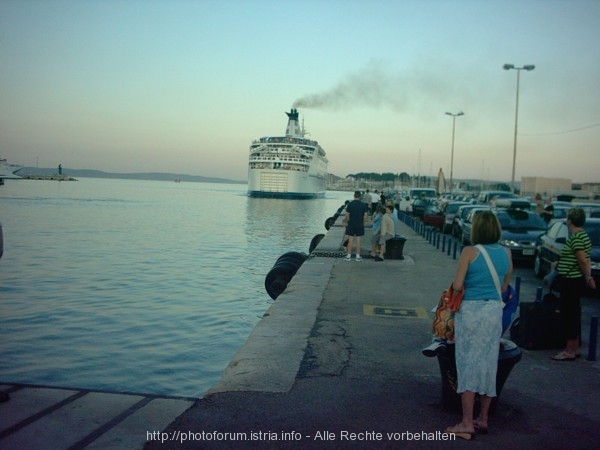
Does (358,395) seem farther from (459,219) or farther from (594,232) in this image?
(459,219)

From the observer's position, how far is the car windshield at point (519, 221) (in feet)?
56.8

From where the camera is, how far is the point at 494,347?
4312 millimetres

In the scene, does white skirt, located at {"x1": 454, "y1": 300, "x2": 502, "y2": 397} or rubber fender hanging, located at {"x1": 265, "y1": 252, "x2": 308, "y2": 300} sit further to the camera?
rubber fender hanging, located at {"x1": 265, "y1": 252, "x2": 308, "y2": 300}

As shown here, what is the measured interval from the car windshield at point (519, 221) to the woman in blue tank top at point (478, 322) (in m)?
13.5

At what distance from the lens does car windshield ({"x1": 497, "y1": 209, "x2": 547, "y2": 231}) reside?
56.8 ft

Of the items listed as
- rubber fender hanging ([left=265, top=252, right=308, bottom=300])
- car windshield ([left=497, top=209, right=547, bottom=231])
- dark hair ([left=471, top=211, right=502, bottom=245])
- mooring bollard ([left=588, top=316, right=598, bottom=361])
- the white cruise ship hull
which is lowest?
rubber fender hanging ([left=265, top=252, right=308, bottom=300])

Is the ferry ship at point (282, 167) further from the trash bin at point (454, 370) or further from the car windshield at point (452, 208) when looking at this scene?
the trash bin at point (454, 370)

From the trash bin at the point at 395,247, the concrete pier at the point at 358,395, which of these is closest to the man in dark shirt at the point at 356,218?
the trash bin at the point at 395,247

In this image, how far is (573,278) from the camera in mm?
6520

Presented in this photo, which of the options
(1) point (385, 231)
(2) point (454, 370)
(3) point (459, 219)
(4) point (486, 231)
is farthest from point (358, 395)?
(3) point (459, 219)

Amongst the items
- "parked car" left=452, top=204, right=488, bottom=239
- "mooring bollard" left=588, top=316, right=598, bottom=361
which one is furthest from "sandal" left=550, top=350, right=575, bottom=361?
"parked car" left=452, top=204, right=488, bottom=239

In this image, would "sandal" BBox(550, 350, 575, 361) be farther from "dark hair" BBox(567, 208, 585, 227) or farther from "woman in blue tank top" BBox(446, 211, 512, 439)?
"woman in blue tank top" BBox(446, 211, 512, 439)

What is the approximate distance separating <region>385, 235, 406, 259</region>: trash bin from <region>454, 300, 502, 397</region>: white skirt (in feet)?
37.2

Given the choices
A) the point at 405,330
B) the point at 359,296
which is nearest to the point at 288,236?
the point at 359,296
